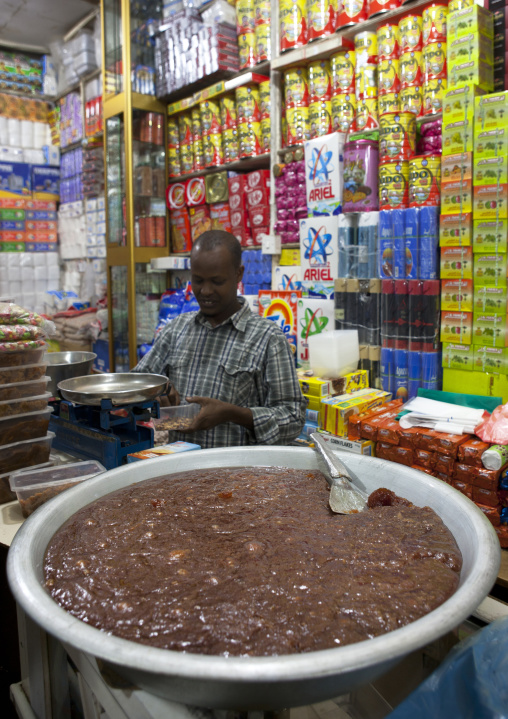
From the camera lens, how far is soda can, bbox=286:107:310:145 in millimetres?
3400

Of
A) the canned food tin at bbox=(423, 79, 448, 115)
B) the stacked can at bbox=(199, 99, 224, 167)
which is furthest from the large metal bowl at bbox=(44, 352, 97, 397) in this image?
the stacked can at bbox=(199, 99, 224, 167)

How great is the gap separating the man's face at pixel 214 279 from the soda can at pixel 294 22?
1.98 m

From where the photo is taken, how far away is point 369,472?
118 cm

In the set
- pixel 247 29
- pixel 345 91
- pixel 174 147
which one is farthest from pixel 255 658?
pixel 174 147

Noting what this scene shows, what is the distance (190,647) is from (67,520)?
1.53 ft

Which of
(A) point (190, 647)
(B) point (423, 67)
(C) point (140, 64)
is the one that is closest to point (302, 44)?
(B) point (423, 67)

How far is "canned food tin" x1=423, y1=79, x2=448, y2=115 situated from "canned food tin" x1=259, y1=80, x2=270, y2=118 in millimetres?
1273

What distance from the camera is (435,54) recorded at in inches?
105

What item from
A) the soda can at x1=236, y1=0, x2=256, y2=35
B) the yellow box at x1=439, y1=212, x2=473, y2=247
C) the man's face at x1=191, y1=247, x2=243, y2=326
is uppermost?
the soda can at x1=236, y1=0, x2=256, y2=35

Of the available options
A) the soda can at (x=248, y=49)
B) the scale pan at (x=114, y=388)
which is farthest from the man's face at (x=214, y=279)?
the soda can at (x=248, y=49)

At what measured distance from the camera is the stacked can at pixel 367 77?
2.96 metres

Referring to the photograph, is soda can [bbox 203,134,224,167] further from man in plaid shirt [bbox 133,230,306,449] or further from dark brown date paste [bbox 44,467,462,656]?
dark brown date paste [bbox 44,467,462,656]

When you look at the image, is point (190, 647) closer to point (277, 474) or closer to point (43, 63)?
point (277, 474)

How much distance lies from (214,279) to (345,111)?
162 cm
